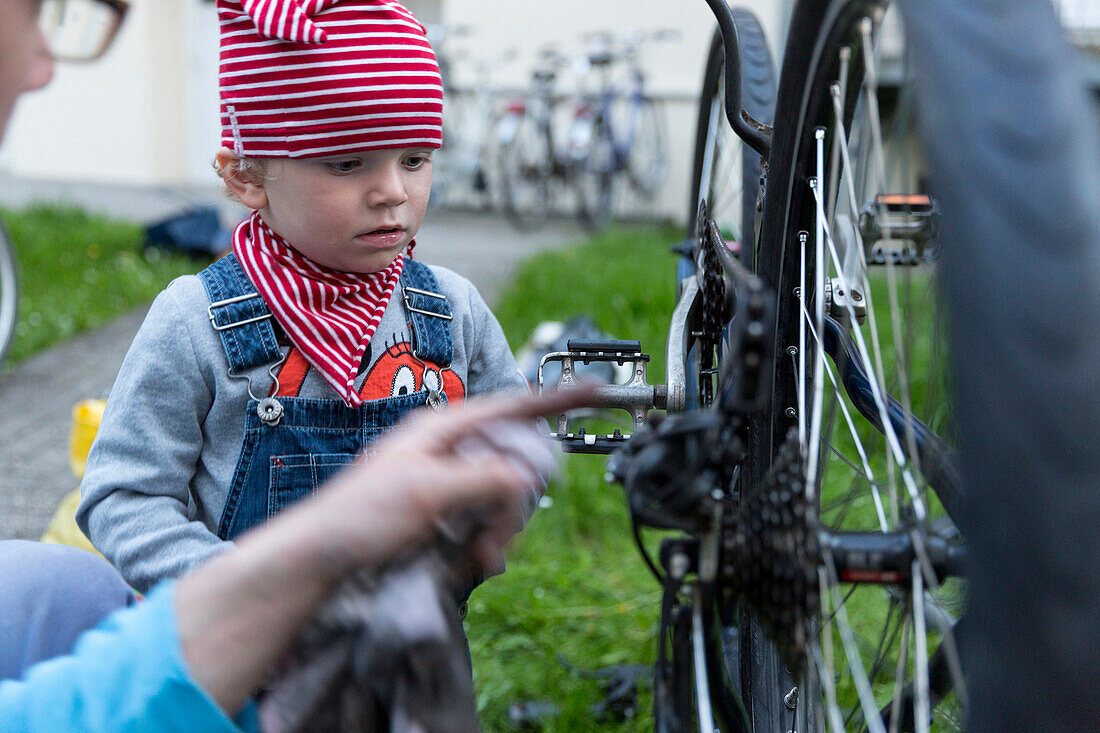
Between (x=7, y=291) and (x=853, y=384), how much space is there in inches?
129

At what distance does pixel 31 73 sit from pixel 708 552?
668 millimetres

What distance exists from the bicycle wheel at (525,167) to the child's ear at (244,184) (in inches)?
257

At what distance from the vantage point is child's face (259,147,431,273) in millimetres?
1275

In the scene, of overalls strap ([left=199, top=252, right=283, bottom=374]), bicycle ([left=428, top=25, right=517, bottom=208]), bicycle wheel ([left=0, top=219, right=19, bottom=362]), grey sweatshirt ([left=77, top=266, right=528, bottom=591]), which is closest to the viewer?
grey sweatshirt ([left=77, top=266, right=528, bottom=591])

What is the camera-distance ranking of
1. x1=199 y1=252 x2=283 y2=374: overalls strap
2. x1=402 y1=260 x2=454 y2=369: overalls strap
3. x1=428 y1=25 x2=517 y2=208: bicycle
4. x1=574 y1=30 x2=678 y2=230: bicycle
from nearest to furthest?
1. x1=199 y1=252 x2=283 y2=374: overalls strap
2. x1=402 y1=260 x2=454 y2=369: overalls strap
3. x1=574 y1=30 x2=678 y2=230: bicycle
4. x1=428 y1=25 x2=517 y2=208: bicycle

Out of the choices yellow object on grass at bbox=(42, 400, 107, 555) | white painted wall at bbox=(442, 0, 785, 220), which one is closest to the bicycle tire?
yellow object on grass at bbox=(42, 400, 107, 555)

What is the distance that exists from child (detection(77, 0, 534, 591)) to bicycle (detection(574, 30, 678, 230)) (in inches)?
256

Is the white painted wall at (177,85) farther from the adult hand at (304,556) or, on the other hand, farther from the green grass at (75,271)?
the adult hand at (304,556)

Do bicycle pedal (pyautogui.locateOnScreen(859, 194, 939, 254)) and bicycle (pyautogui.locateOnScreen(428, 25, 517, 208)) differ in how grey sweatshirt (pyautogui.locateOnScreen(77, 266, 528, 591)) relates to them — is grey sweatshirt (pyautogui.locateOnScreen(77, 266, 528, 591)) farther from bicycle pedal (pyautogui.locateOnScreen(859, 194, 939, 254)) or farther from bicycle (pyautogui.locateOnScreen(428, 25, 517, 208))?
bicycle (pyautogui.locateOnScreen(428, 25, 517, 208))

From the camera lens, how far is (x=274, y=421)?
1.27 m

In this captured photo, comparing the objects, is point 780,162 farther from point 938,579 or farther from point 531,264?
point 531,264

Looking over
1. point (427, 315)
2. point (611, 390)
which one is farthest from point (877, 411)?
point (427, 315)

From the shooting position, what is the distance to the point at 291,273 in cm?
132

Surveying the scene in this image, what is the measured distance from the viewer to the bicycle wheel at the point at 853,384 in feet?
2.99
